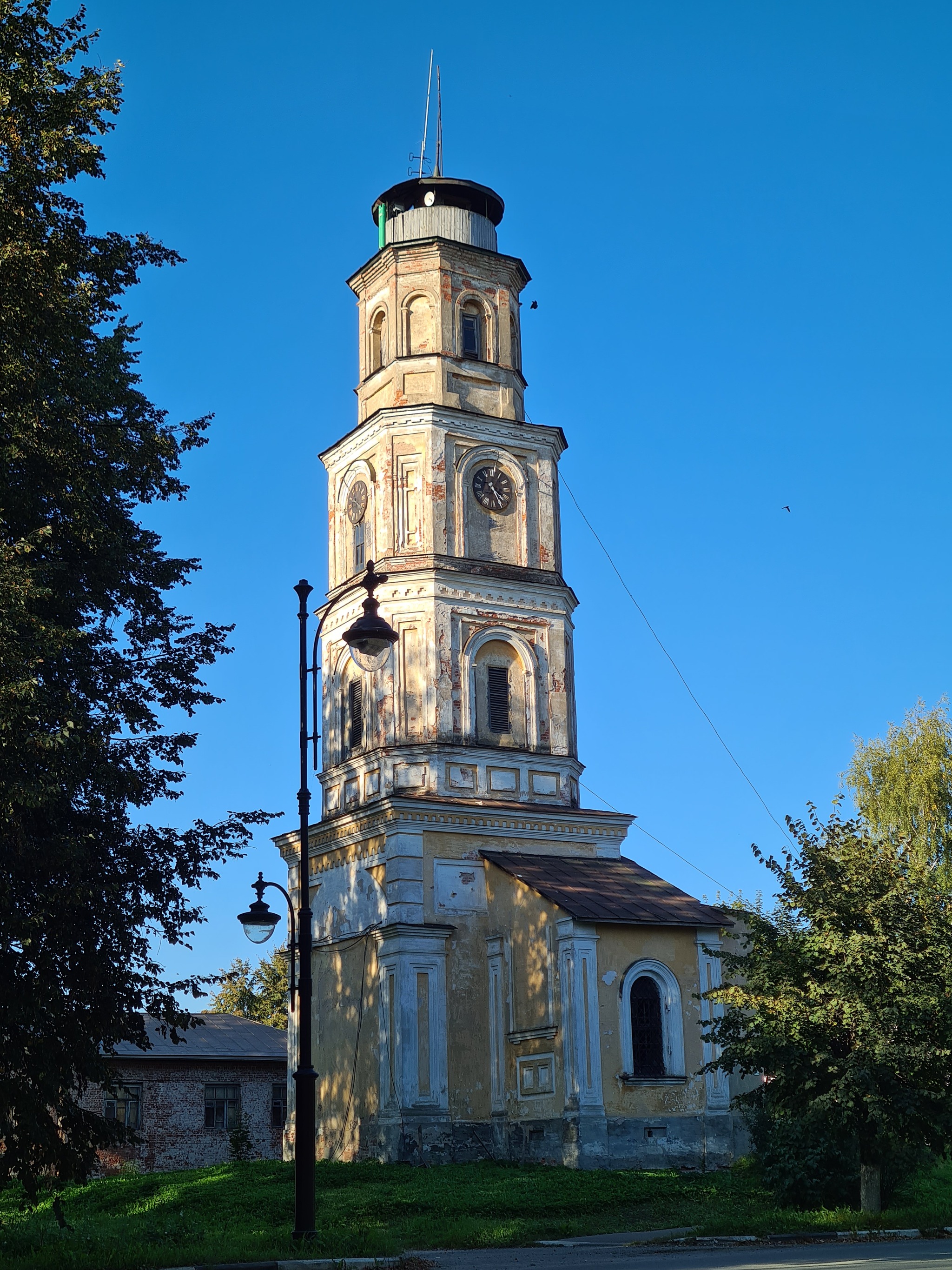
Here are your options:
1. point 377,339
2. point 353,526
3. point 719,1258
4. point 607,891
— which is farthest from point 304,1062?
point 377,339

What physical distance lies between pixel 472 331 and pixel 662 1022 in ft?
56.0

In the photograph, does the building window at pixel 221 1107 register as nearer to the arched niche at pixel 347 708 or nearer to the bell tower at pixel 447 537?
the bell tower at pixel 447 537

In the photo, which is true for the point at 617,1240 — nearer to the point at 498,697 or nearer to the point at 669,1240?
the point at 669,1240

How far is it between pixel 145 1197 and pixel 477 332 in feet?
69.1

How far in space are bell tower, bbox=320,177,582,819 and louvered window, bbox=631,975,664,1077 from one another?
189 inches

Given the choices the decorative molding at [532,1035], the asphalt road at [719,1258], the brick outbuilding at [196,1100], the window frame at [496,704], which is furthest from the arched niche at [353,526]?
the asphalt road at [719,1258]

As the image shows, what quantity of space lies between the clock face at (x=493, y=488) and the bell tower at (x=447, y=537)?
4cm

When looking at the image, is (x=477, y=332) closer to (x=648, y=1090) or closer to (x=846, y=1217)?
(x=648, y=1090)

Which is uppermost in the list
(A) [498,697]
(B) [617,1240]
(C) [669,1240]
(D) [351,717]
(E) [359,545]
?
(E) [359,545]

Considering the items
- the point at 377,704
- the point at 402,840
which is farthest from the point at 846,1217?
the point at 377,704

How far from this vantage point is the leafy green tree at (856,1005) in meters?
17.3

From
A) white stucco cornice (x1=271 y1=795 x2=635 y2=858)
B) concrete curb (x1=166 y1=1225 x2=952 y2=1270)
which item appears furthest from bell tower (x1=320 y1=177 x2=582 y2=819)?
concrete curb (x1=166 y1=1225 x2=952 y2=1270)

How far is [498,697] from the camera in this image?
3181 cm

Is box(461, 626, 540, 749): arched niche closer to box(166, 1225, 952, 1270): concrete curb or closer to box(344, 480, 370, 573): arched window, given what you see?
box(344, 480, 370, 573): arched window
